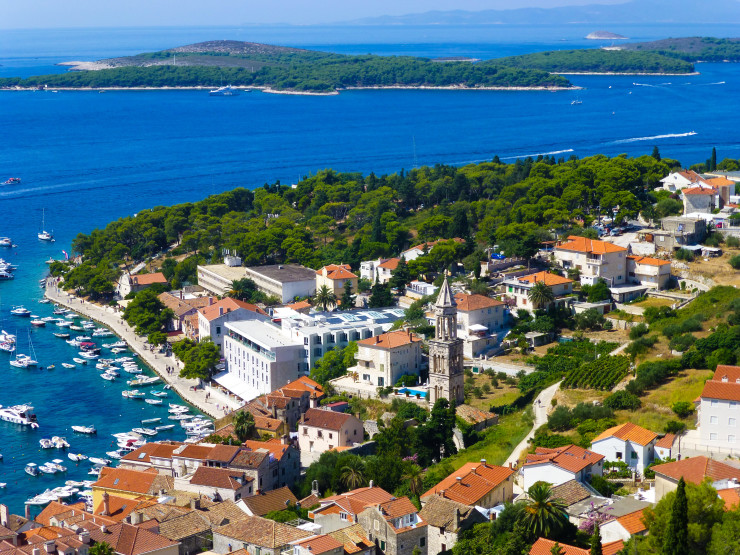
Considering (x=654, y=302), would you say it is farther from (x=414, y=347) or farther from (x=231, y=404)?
(x=231, y=404)

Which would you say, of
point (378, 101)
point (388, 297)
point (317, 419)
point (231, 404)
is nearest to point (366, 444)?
point (317, 419)

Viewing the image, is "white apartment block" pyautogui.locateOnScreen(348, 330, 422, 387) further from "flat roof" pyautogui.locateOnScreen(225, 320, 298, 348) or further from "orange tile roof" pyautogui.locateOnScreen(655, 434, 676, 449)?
"orange tile roof" pyautogui.locateOnScreen(655, 434, 676, 449)

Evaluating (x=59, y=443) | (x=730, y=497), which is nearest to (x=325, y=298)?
(x=59, y=443)

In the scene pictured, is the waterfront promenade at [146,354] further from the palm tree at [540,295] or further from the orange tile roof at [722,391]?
the orange tile roof at [722,391]

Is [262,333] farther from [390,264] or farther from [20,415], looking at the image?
[20,415]

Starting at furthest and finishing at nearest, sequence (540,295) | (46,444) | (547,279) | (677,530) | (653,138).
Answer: (653,138) → (547,279) → (540,295) → (46,444) → (677,530)

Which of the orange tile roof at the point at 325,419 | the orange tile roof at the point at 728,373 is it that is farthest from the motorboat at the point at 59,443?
the orange tile roof at the point at 728,373
